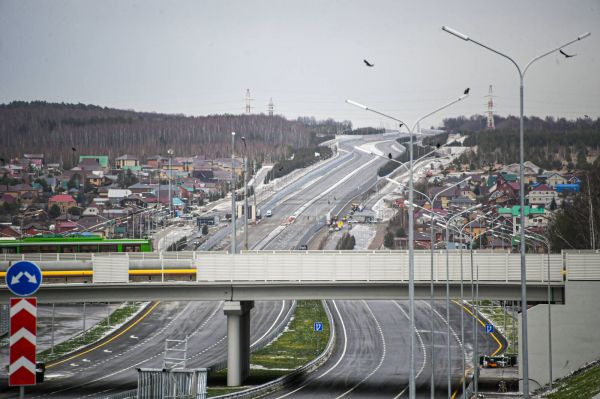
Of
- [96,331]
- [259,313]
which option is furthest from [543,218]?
[96,331]

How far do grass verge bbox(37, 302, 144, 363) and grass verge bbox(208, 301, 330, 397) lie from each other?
48.5ft

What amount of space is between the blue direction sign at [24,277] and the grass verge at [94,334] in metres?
59.5

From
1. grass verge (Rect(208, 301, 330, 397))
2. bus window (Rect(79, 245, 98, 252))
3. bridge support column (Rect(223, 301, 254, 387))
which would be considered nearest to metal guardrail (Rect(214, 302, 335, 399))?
grass verge (Rect(208, 301, 330, 397))

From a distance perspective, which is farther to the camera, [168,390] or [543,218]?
[543,218]

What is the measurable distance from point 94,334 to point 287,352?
20209 mm

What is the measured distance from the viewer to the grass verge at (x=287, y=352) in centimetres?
6439

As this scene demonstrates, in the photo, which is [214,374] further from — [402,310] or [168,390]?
[402,310]

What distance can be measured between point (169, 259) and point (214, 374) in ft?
28.3

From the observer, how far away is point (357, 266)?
60.0 m

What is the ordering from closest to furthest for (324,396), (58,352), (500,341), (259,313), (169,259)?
(324,396) < (169,259) < (58,352) < (500,341) < (259,313)

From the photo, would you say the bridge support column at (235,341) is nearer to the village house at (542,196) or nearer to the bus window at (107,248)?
the bus window at (107,248)

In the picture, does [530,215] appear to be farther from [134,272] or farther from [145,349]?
[134,272]

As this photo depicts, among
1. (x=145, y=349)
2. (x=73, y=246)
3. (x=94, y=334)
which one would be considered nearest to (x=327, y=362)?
(x=145, y=349)

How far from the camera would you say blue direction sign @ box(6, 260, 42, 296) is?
1830 cm
